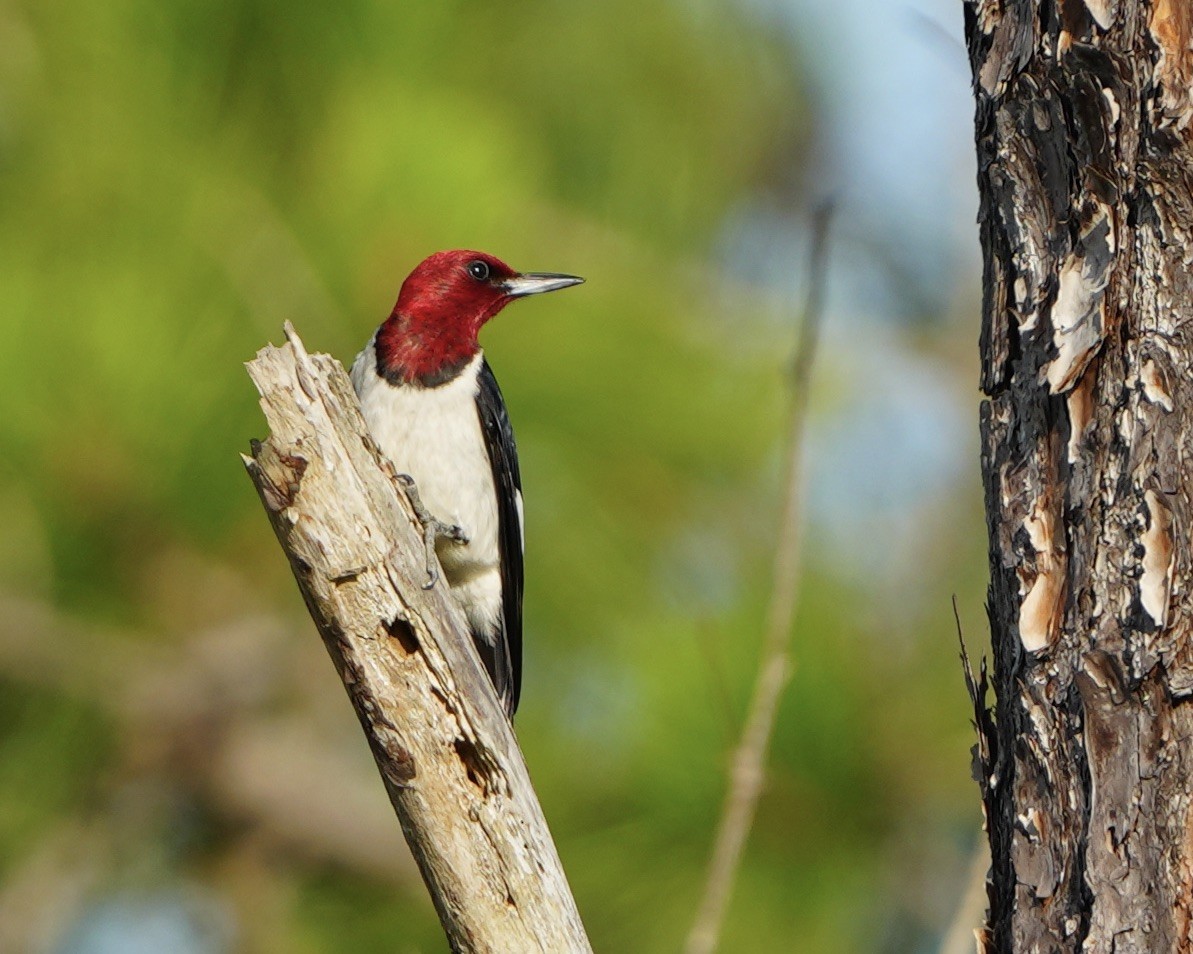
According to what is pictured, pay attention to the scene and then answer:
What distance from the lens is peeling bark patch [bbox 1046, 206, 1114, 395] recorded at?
1663 mm

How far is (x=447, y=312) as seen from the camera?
11.6ft

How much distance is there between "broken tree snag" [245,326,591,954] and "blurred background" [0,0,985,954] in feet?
2.67

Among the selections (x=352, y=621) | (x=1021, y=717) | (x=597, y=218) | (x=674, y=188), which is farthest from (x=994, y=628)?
(x=674, y=188)

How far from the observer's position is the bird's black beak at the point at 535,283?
351 centimetres

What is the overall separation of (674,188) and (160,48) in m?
1.63

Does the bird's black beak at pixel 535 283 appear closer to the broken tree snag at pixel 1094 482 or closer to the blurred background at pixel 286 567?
the blurred background at pixel 286 567

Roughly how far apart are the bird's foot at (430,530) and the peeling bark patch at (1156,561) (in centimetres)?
98

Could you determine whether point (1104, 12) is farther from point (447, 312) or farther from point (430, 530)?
point (447, 312)

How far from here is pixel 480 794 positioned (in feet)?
6.59

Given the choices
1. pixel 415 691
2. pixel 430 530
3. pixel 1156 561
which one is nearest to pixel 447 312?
pixel 430 530

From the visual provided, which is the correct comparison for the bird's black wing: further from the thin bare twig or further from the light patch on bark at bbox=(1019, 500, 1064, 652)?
the light patch on bark at bbox=(1019, 500, 1064, 652)

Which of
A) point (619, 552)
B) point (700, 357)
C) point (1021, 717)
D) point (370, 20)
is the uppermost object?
point (370, 20)

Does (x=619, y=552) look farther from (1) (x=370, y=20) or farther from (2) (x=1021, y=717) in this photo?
(2) (x=1021, y=717)

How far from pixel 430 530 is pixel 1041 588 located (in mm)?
1350
